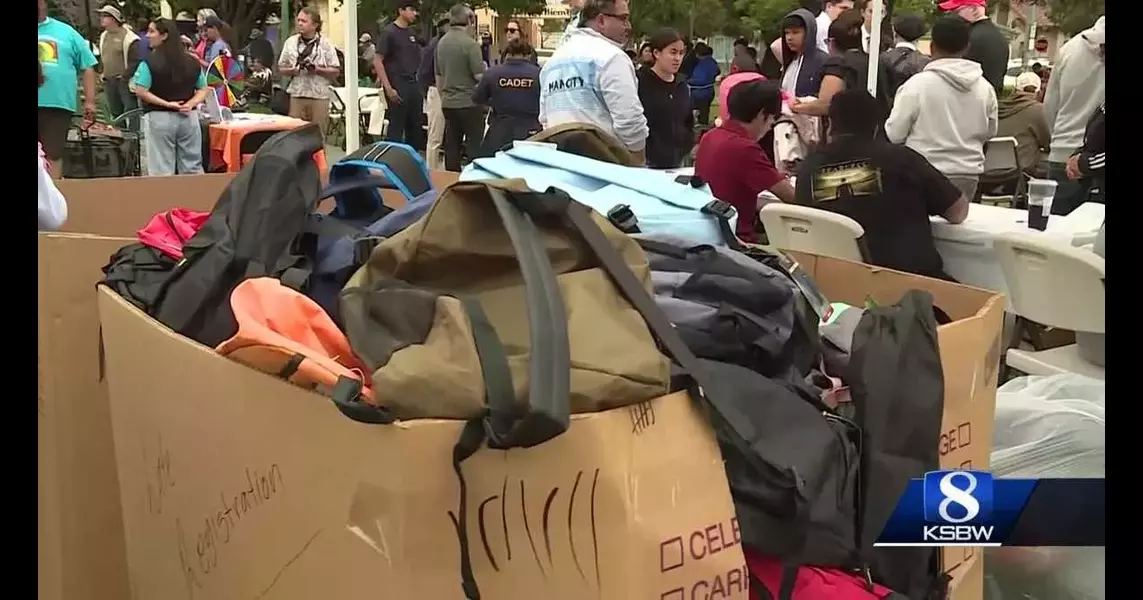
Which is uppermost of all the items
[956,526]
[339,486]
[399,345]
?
[399,345]

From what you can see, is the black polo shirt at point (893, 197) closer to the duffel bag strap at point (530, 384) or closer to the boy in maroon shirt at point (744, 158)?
the boy in maroon shirt at point (744, 158)

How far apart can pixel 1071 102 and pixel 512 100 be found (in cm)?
300

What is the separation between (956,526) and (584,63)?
3.34 m

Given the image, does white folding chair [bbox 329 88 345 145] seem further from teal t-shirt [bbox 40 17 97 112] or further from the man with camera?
teal t-shirt [bbox 40 17 97 112]

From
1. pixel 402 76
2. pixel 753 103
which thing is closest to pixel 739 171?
pixel 753 103

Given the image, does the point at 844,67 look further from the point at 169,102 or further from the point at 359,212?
the point at 169,102

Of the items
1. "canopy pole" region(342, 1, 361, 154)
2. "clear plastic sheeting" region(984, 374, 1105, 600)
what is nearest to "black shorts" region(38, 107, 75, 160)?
"canopy pole" region(342, 1, 361, 154)

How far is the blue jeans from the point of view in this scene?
6145mm

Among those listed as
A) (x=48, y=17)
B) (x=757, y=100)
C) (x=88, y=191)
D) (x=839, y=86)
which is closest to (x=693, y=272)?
(x=88, y=191)

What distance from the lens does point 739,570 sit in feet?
4.04

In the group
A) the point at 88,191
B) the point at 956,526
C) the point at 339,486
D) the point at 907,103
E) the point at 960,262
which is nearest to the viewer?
the point at 339,486

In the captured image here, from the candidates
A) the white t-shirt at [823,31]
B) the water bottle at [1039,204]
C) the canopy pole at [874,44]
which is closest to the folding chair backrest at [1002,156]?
the canopy pole at [874,44]
